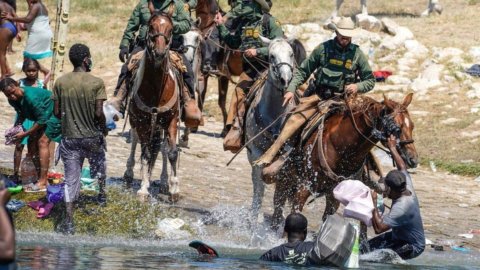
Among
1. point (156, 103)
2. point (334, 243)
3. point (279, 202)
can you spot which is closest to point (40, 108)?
point (156, 103)

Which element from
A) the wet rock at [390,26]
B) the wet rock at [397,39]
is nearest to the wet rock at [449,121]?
the wet rock at [397,39]

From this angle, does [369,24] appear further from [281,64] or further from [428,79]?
[281,64]

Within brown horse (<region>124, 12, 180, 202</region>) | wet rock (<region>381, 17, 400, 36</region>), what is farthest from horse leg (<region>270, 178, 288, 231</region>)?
wet rock (<region>381, 17, 400, 36</region>)

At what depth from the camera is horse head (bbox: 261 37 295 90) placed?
14.4 metres

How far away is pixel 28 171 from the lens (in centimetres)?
1526

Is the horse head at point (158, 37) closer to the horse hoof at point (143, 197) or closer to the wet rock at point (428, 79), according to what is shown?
the horse hoof at point (143, 197)

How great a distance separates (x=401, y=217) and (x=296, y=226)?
3.60 feet

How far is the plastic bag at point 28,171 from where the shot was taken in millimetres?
15219

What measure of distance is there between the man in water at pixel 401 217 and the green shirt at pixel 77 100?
10.4ft

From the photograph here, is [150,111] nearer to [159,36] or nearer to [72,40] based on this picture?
[159,36]

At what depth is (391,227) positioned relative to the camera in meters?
12.5

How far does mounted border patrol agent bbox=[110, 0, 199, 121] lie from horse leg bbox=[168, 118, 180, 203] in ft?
1.53

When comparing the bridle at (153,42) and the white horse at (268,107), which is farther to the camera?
the bridle at (153,42)

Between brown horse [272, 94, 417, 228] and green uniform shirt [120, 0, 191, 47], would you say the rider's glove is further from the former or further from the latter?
brown horse [272, 94, 417, 228]
